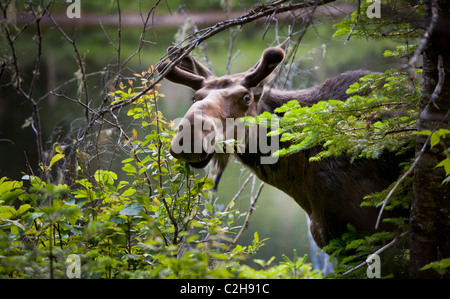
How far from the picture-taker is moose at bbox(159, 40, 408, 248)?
3.68 m

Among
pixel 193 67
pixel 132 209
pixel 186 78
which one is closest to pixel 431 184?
pixel 132 209

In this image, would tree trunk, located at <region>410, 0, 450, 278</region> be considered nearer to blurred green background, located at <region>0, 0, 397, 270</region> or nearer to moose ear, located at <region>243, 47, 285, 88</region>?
moose ear, located at <region>243, 47, 285, 88</region>

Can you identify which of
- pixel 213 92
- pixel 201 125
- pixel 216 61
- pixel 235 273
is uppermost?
pixel 216 61

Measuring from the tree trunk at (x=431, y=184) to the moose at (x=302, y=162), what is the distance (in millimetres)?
1095

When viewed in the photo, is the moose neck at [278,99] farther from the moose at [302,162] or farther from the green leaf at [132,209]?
the green leaf at [132,209]

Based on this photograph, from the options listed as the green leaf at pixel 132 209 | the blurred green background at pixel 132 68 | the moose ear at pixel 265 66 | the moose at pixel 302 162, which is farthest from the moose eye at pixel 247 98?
the blurred green background at pixel 132 68

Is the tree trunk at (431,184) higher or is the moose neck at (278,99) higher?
the moose neck at (278,99)

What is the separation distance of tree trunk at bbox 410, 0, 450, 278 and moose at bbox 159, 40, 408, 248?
43.1 inches

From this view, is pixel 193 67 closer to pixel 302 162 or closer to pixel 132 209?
pixel 302 162

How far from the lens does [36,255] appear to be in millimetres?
2514

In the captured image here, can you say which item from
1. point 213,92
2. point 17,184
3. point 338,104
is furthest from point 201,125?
point 17,184

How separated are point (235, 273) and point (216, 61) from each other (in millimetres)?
7616

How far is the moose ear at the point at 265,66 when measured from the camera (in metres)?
3.87

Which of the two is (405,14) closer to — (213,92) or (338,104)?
(338,104)
